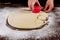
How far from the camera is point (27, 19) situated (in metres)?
1.23

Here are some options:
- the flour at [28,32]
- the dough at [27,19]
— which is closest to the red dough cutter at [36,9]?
the dough at [27,19]

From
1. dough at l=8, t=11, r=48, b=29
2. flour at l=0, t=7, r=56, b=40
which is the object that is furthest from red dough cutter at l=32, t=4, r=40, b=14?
flour at l=0, t=7, r=56, b=40

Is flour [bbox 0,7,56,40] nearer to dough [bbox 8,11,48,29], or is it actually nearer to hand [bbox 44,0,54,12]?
dough [bbox 8,11,48,29]

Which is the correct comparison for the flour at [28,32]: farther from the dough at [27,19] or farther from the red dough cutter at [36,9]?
the red dough cutter at [36,9]

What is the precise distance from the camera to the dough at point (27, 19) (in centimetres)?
117

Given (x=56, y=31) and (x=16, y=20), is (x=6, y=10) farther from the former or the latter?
(x=56, y=31)

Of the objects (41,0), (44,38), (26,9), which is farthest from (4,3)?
(44,38)

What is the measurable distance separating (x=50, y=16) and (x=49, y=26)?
0.13 metres

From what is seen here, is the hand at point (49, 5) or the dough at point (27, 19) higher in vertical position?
the hand at point (49, 5)

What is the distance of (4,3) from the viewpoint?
148cm

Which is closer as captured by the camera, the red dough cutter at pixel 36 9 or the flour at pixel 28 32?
the flour at pixel 28 32

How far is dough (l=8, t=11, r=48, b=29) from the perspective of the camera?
1.17 m

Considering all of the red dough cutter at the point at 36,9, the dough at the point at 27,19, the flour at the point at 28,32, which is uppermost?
the red dough cutter at the point at 36,9

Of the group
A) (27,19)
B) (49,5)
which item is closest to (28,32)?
(27,19)
